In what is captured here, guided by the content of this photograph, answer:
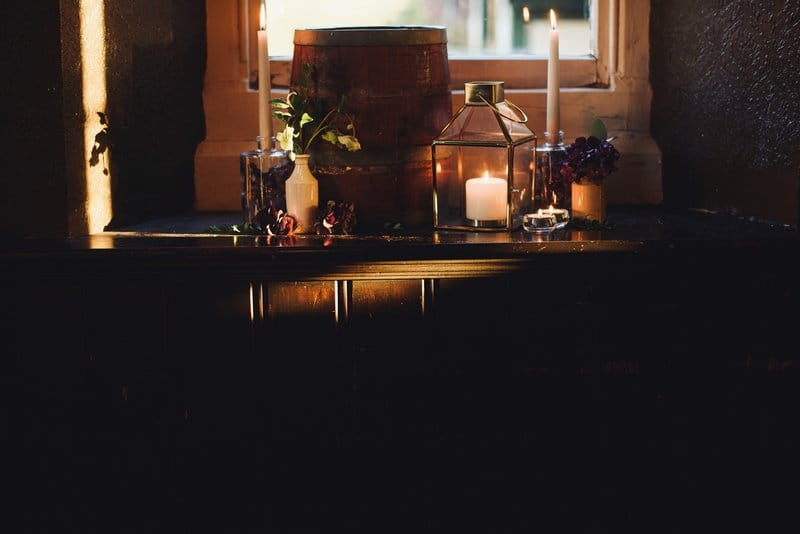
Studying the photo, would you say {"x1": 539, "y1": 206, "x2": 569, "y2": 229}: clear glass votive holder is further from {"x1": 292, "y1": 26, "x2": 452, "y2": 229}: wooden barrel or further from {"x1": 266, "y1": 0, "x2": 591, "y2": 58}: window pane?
{"x1": 266, "y1": 0, "x2": 591, "y2": 58}: window pane

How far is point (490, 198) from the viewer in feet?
6.33

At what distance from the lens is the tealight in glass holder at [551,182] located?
199cm

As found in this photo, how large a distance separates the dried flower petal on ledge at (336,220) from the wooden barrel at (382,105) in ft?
0.13

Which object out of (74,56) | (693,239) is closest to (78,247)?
(74,56)

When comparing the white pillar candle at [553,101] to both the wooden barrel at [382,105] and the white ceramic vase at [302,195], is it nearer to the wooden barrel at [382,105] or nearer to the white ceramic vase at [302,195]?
the wooden barrel at [382,105]

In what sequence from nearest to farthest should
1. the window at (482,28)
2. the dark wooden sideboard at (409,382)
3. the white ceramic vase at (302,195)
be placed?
the dark wooden sideboard at (409,382) → the white ceramic vase at (302,195) → the window at (482,28)

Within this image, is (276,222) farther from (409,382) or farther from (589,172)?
(589,172)

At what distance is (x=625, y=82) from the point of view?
2.31m

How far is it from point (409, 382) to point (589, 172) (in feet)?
1.81

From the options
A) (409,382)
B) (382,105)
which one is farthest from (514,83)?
(409,382)

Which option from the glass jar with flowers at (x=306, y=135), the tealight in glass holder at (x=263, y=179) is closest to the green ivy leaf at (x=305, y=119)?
the glass jar with flowers at (x=306, y=135)

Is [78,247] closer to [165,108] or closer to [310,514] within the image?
[165,108]

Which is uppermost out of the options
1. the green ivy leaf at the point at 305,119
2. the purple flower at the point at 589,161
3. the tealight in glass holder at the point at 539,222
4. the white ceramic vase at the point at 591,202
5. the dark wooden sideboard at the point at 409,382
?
the green ivy leaf at the point at 305,119

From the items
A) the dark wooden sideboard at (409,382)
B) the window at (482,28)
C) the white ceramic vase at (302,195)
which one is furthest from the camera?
the window at (482,28)
